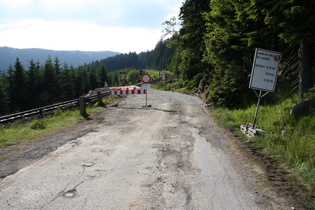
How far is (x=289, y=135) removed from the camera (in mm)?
5910

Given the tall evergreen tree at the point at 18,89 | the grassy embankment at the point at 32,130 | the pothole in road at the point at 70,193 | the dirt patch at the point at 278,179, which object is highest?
the dirt patch at the point at 278,179

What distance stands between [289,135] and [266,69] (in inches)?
97.0

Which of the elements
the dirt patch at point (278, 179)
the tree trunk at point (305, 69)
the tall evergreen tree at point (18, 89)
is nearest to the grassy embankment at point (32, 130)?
the dirt patch at point (278, 179)

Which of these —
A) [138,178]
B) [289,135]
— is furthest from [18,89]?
[289,135]

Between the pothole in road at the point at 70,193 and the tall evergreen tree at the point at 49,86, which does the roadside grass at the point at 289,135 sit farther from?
the tall evergreen tree at the point at 49,86

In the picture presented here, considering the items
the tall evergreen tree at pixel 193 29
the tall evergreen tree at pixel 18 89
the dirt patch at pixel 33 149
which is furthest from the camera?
the tall evergreen tree at pixel 18 89

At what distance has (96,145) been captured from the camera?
605 cm

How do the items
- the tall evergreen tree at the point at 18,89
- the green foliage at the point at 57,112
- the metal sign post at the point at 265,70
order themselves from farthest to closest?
the tall evergreen tree at the point at 18,89 → the green foliage at the point at 57,112 → the metal sign post at the point at 265,70

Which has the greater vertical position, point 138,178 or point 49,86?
point 138,178

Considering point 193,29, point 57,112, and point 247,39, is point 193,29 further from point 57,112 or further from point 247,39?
point 57,112

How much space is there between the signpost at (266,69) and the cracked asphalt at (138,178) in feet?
7.85

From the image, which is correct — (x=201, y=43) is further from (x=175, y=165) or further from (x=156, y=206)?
(x=156, y=206)

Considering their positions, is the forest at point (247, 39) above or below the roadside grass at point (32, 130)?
above

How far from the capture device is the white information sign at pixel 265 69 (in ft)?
23.4
